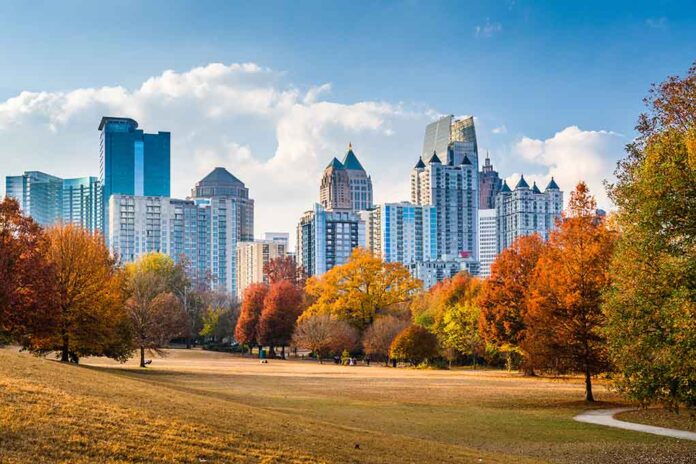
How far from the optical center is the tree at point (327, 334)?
85.6 metres

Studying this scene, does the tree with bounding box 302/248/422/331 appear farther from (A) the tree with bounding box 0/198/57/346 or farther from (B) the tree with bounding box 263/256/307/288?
(B) the tree with bounding box 263/256/307/288

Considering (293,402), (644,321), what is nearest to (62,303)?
(293,402)

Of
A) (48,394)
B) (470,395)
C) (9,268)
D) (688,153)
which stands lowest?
(470,395)

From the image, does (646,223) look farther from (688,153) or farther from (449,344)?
(449,344)

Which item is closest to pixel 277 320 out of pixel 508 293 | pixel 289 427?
pixel 508 293

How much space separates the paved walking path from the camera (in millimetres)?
27959

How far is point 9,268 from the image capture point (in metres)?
40.4

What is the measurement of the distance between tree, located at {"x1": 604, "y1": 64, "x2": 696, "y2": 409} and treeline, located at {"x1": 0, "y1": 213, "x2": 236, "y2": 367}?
2910cm

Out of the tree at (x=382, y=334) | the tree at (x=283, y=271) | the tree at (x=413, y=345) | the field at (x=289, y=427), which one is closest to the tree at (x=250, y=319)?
the tree at (x=382, y=334)

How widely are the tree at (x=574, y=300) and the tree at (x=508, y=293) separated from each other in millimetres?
17269

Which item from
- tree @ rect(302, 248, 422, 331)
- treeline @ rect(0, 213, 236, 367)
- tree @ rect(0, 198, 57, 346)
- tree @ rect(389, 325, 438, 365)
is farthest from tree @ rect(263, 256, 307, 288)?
tree @ rect(0, 198, 57, 346)

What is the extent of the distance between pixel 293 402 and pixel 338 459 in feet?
59.7

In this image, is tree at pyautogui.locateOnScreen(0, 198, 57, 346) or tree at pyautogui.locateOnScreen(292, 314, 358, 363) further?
tree at pyautogui.locateOnScreen(292, 314, 358, 363)

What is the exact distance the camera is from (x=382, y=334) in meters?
82.1
